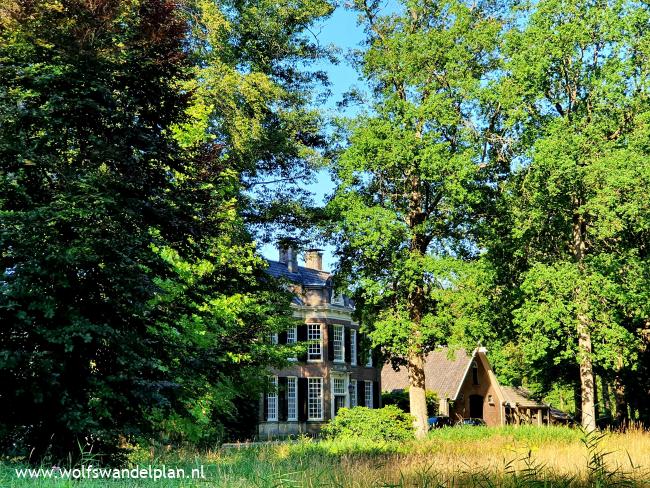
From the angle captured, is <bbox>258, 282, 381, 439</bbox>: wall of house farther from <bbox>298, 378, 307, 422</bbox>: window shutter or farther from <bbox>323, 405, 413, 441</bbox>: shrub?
<bbox>323, 405, 413, 441</bbox>: shrub

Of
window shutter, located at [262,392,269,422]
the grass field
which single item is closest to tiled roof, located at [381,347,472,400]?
window shutter, located at [262,392,269,422]

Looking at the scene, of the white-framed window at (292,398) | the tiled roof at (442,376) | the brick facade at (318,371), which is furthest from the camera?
the tiled roof at (442,376)

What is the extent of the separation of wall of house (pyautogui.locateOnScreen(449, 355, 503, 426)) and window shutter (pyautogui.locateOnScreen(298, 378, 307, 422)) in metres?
16.9

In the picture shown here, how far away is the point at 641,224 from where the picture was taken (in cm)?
2631

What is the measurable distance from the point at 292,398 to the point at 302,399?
0.67 metres

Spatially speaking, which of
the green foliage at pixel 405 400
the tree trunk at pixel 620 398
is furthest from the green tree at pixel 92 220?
the green foliage at pixel 405 400

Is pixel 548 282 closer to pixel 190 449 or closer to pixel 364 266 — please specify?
pixel 364 266

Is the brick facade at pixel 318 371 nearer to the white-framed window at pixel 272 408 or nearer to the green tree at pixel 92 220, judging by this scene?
the white-framed window at pixel 272 408

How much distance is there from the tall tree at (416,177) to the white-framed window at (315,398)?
48.5 feet

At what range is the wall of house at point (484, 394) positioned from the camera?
6006cm

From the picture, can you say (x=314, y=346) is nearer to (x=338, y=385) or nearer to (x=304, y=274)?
(x=338, y=385)

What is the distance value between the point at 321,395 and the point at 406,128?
73.5 feet

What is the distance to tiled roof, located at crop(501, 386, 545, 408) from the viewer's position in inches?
2401

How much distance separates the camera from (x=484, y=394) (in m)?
61.2
